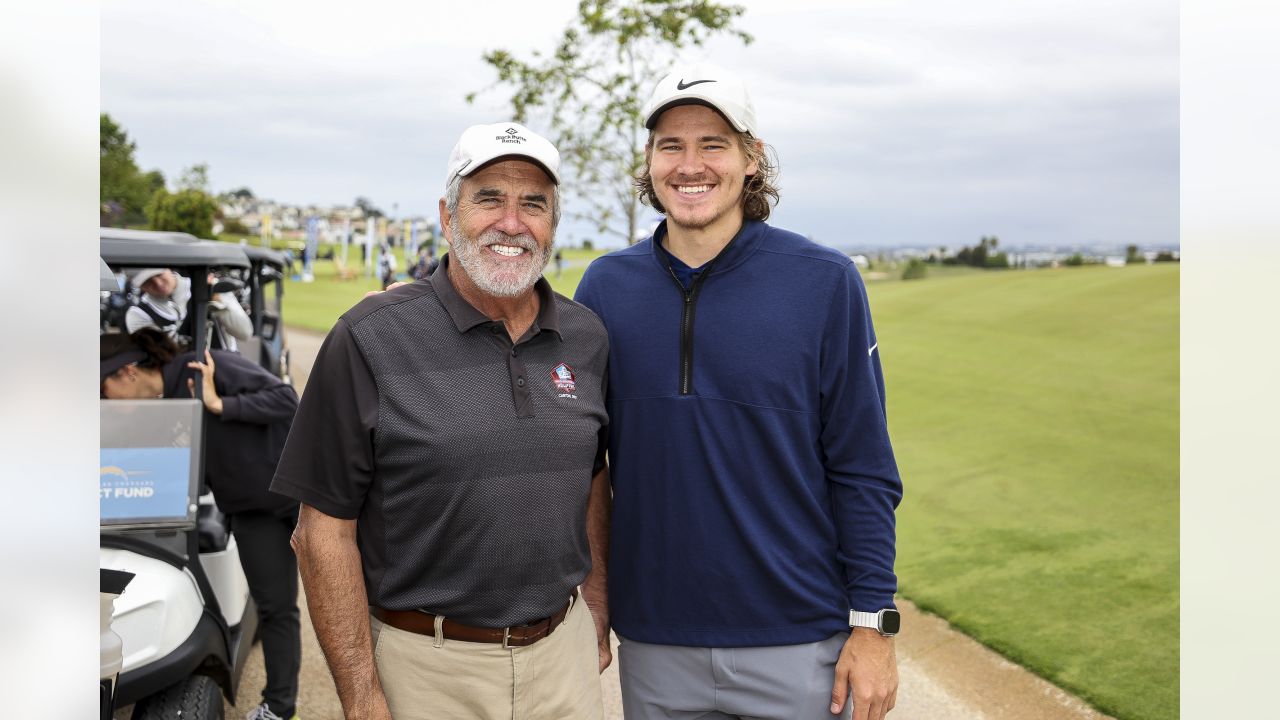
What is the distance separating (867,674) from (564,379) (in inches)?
38.7

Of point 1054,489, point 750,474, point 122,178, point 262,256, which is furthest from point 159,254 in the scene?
point 122,178

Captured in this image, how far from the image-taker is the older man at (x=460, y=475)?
229 centimetres

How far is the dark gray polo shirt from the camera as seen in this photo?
2.28 metres

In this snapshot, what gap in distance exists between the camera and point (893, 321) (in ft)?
73.7

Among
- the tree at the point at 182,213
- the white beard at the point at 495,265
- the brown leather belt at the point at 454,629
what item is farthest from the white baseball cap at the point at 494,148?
the tree at the point at 182,213

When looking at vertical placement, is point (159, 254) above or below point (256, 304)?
above

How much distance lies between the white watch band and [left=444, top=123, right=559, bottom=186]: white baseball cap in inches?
49.9

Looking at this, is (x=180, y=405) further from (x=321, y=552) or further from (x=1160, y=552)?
(x=1160, y=552)

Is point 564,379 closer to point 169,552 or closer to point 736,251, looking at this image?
point 736,251

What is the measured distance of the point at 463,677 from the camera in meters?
2.39

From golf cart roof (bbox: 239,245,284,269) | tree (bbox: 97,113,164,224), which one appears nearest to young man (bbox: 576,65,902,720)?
golf cart roof (bbox: 239,245,284,269)

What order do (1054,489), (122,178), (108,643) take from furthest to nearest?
(122,178), (1054,489), (108,643)

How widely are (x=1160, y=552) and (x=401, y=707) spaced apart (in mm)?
6357

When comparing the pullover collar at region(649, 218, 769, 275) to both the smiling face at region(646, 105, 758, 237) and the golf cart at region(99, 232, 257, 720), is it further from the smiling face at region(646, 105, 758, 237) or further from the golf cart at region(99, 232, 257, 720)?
the golf cart at region(99, 232, 257, 720)
